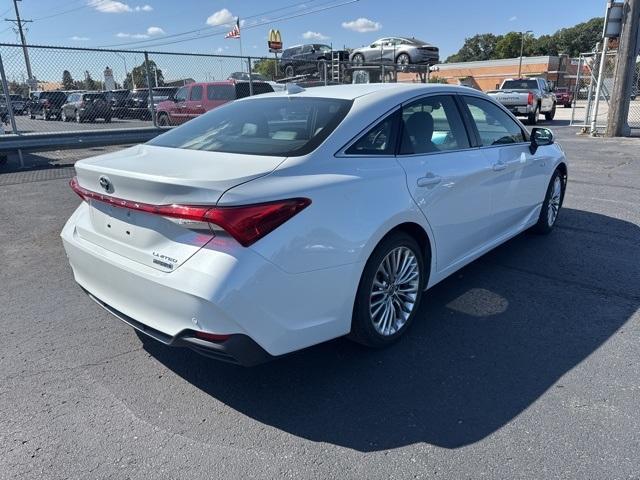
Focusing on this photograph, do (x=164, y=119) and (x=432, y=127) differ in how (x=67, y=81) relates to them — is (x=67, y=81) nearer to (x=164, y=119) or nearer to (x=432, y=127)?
(x=164, y=119)

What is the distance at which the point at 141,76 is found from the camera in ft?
41.3

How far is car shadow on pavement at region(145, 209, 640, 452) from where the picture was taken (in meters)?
2.48

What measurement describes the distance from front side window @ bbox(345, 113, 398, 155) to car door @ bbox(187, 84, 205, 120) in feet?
41.9

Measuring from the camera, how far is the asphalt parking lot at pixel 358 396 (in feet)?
7.31

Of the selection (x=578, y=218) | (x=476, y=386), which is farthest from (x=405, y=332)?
(x=578, y=218)

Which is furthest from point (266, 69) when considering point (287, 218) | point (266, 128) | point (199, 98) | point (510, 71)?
point (510, 71)

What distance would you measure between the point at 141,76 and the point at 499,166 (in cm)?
1117

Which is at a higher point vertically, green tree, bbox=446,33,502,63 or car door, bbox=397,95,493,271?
green tree, bbox=446,33,502,63

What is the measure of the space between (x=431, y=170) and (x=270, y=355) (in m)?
1.67

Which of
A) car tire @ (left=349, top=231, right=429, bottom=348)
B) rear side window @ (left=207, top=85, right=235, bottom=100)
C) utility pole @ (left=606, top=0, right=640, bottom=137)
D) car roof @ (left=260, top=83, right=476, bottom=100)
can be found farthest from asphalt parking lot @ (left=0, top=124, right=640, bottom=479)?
utility pole @ (left=606, top=0, right=640, bottom=137)

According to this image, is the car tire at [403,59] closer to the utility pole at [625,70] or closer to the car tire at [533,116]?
the car tire at [533,116]

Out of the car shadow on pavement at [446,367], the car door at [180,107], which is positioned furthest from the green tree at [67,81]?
the car shadow on pavement at [446,367]

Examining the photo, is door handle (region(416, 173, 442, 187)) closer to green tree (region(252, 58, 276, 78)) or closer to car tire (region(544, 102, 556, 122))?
green tree (region(252, 58, 276, 78))

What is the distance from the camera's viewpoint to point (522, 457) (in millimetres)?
2229
